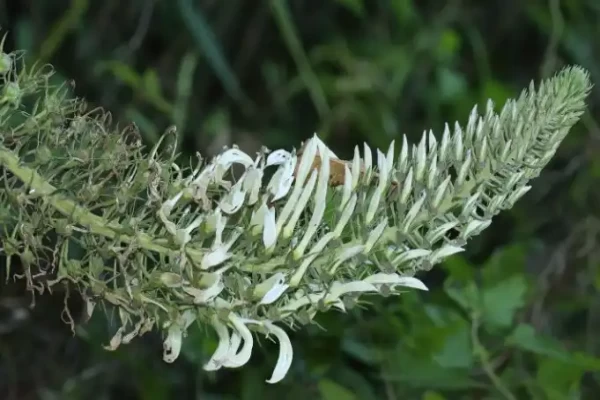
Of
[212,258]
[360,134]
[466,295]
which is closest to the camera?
[212,258]

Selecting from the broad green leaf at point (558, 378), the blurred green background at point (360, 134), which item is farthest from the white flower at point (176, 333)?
the broad green leaf at point (558, 378)

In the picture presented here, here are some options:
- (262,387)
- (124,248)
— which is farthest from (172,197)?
(262,387)

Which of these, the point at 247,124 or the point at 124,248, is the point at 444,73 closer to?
the point at 247,124

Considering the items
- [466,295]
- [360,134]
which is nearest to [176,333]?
[466,295]

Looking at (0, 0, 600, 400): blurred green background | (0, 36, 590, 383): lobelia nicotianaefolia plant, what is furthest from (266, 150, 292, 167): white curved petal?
(0, 0, 600, 400): blurred green background

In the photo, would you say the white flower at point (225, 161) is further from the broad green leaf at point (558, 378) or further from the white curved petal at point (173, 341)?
the broad green leaf at point (558, 378)

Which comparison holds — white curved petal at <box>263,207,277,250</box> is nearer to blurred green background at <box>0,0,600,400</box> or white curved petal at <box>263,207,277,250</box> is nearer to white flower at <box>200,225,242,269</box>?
white flower at <box>200,225,242,269</box>

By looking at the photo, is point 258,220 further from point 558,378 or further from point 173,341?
point 558,378
